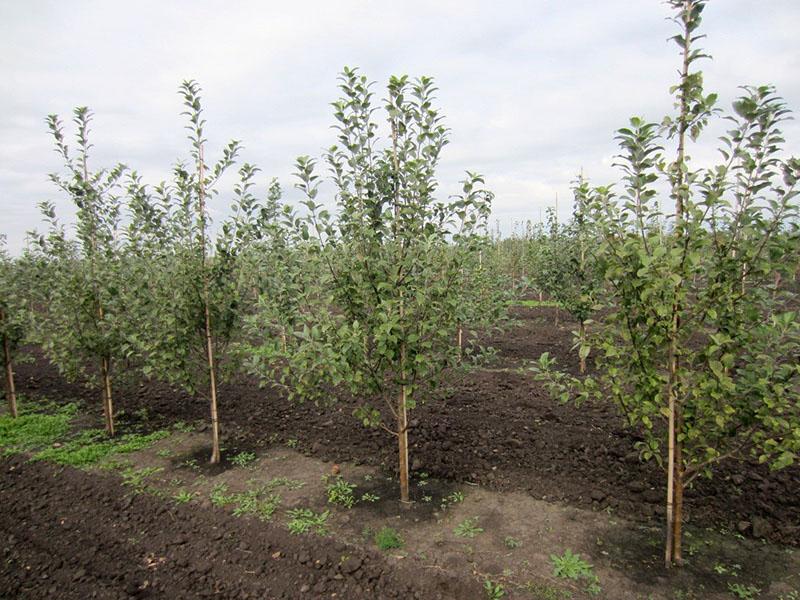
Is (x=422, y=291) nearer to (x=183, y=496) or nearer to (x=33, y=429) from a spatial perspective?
(x=183, y=496)

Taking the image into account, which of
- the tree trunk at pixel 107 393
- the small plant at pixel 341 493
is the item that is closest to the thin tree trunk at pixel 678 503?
the small plant at pixel 341 493

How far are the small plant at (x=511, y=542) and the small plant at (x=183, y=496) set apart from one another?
3456 mm

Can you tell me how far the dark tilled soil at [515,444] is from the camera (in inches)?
178

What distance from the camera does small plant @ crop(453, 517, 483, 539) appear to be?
169 inches

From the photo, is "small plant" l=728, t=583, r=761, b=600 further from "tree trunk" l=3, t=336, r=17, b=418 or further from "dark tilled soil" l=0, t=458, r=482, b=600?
"tree trunk" l=3, t=336, r=17, b=418

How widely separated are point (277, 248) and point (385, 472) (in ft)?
10.1

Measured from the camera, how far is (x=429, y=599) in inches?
140

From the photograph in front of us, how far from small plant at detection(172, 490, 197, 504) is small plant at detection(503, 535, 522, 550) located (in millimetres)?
3456

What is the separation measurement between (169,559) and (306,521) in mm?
1240

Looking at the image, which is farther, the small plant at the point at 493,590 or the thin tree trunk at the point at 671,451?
the small plant at the point at 493,590

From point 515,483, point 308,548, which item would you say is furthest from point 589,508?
point 308,548

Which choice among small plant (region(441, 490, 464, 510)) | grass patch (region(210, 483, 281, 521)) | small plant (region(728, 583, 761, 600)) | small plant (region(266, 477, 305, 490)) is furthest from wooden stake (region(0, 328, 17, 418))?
small plant (region(728, 583, 761, 600))

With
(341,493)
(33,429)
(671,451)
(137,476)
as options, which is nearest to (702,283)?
(671,451)

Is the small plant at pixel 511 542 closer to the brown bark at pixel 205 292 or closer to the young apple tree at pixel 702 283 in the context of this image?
the young apple tree at pixel 702 283
